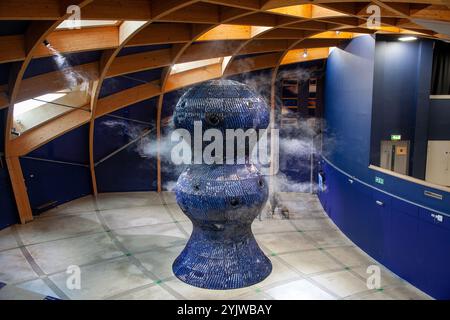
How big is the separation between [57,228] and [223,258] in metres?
5.79

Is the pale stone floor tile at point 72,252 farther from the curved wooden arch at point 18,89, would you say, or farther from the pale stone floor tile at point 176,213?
the pale stone floor tile at point 176,213

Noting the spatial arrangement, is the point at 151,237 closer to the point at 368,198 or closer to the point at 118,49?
the point at 118,49

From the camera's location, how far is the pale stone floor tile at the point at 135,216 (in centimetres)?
1137

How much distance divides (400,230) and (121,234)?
651cm

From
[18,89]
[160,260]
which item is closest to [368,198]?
[160,260]

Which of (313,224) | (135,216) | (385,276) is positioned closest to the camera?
(385,276)

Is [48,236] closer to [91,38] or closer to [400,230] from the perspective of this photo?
[91,38]

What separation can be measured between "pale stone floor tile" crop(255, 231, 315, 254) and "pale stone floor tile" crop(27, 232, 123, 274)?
134 inches

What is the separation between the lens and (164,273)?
27.0 feet

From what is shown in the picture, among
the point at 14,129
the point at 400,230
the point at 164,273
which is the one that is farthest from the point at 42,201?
the point at 400,230

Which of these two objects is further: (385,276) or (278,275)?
(385,276)

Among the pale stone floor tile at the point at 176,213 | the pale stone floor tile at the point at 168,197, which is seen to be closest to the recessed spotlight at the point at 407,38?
the pale stone floor tile at the point at 176,213

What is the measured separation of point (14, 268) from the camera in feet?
27.2

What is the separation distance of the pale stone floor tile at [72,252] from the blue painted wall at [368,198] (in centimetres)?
574
